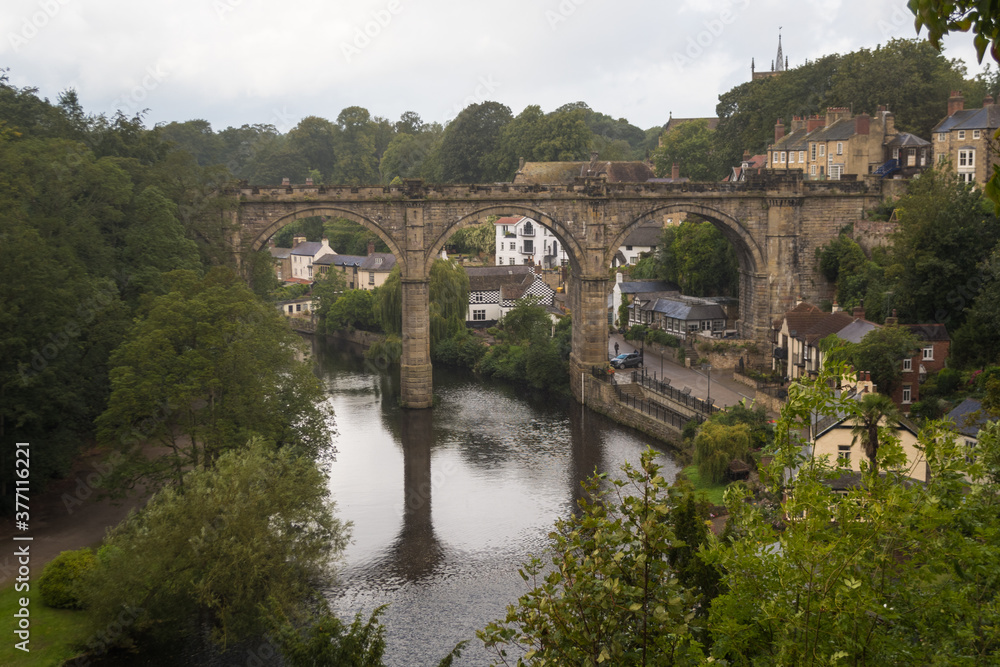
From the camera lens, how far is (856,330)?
42781mm

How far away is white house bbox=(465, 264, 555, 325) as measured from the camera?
72.9 meters

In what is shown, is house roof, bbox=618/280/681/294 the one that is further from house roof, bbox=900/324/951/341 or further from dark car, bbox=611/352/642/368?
house roof, bbox=900/324/951/341

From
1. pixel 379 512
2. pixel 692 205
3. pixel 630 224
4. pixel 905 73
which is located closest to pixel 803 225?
pixel 692 205

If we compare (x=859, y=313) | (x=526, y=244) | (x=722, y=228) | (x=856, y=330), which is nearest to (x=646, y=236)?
(x=526, y=244)

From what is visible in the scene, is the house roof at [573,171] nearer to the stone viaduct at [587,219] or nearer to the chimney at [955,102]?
the chimney at [955,102]

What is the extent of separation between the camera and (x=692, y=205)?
5356 cm

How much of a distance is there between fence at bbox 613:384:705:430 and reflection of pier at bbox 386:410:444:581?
1058cm

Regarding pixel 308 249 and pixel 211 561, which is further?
pixel 308 249

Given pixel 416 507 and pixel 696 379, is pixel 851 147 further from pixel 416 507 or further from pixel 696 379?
pixel 416 507

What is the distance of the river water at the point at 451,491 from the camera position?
28.6 m

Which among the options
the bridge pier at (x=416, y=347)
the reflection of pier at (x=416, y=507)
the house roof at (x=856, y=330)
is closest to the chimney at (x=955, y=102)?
the house roof at (x=856, y=330)

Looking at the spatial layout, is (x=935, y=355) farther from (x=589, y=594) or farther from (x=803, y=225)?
(x=589, y=594)

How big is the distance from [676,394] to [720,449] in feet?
34.3

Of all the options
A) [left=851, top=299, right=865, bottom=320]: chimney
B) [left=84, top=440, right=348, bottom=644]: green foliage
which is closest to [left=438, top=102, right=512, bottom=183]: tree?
[left=851, top=299, right=865, bottom=320]: chimney
